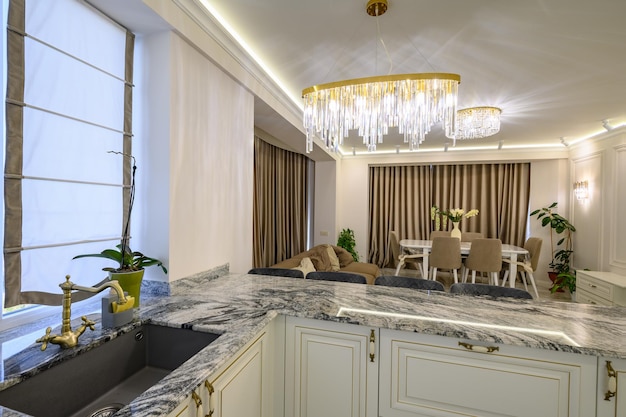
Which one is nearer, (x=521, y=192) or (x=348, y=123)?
(x=348, y=123)

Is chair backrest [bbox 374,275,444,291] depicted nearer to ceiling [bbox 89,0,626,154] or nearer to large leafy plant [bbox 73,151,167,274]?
large leafy plant [bbox 73,151,167,274]

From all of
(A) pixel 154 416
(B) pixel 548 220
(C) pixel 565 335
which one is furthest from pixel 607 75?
(A) pixel 154 416

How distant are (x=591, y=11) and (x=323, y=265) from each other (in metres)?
3.46

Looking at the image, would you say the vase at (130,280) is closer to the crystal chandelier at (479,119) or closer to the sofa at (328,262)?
the sofa at (328,262)

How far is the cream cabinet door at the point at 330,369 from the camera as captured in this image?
4.31ft

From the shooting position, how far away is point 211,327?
1193 millimetres

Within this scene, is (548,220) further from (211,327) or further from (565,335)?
(211,327)

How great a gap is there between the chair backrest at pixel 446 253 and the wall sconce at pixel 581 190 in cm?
232

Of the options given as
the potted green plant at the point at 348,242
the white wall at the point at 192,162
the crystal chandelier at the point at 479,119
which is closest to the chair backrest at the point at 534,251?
the crystal chandelier at the point at 479,119

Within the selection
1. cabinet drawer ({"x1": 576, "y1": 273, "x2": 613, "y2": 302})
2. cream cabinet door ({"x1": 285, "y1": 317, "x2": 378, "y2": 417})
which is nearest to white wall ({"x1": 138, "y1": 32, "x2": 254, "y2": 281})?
cream cabinet door ({"x1": 285, "y1": 317, "x2": 378, "y2": 417})

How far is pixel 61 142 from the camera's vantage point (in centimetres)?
130

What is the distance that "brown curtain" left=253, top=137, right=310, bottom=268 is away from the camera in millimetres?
3807

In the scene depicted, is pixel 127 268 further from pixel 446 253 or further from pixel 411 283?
pixel 446 253

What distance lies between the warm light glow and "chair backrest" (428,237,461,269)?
2554mm
